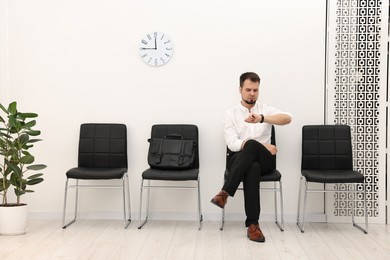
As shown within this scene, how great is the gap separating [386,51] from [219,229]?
7.17 feet

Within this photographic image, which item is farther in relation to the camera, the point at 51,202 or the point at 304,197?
the point at 51,202

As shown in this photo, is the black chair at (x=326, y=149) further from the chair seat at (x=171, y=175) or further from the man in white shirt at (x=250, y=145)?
the chair seat at (x=171, y=175)

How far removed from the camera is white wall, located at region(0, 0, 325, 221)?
5312 mm

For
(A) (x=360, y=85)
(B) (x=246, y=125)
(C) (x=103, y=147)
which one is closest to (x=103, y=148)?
(C) (x=103, y=147)

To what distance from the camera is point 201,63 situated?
17.6 ft

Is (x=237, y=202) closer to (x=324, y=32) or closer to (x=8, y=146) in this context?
(x=324, y=32)

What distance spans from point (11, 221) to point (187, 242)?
1.46 metres

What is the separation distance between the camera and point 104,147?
207 inches

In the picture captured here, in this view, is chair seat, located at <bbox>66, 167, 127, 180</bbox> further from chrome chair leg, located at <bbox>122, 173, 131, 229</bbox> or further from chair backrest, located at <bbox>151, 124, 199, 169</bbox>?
chair backrest, located at <bbox>151, 124, 199, 169</bbox>

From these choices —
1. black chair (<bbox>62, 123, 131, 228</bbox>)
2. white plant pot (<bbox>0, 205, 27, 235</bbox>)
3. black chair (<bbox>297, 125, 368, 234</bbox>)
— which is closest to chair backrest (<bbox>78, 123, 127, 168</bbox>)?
black chair (<bbox>62, 123, 131, 228</bbox>)

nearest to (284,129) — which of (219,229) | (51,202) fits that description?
(219,229)

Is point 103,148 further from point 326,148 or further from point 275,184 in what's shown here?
point 326,148

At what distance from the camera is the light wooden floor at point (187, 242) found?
4.02 m

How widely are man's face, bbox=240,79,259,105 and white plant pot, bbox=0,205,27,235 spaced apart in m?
2.09
